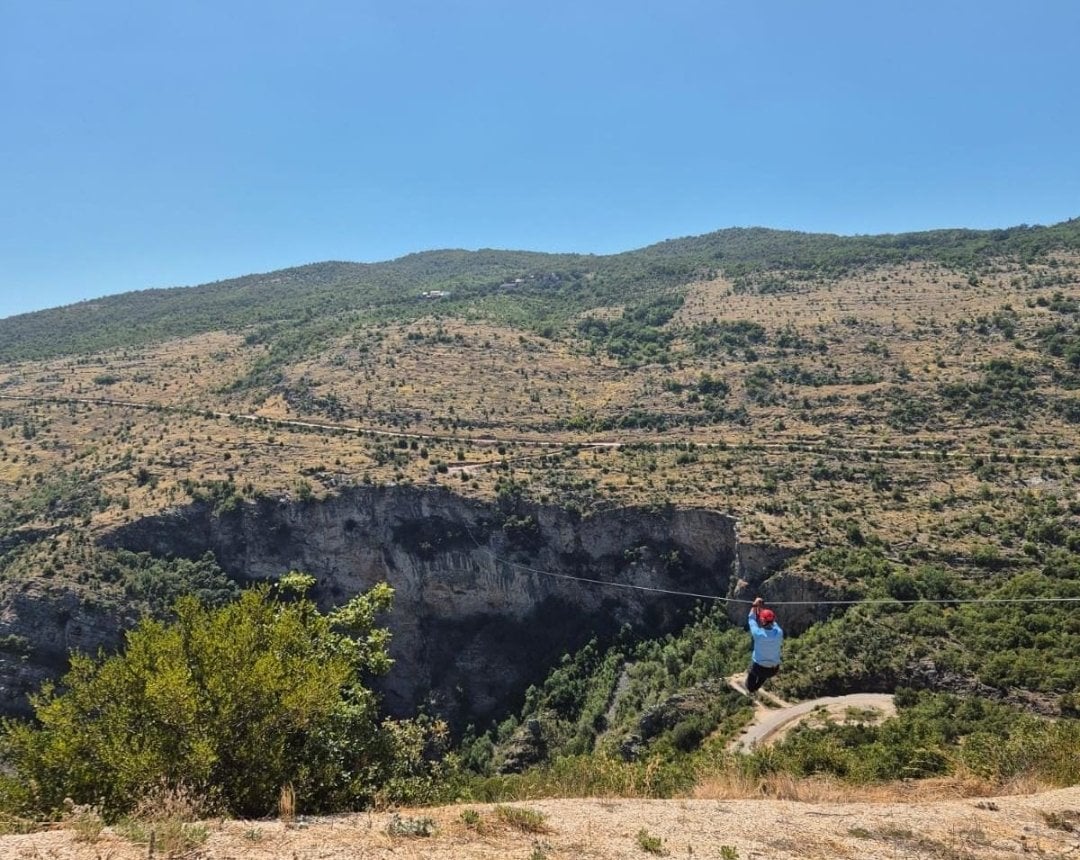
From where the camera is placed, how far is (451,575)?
5950 centimetres

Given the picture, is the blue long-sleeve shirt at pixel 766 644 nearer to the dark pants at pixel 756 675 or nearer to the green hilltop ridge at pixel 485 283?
the dark pants at pixel 756 675

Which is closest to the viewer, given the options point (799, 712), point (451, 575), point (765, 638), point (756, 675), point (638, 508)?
point (765, 638)

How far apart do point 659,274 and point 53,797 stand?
417 feet

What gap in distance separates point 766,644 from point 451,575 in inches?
1844

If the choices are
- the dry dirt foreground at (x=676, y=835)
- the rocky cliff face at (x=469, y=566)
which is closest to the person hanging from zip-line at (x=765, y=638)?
the dry dirt foreground at (x=676, y=835)

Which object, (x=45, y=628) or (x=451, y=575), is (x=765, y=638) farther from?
(x=45, y=628)

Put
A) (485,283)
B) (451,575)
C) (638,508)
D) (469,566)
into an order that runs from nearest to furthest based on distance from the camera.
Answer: (638,508) → (469,566) → (451,575) → (485,283)

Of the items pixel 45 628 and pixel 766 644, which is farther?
pixel 45 628

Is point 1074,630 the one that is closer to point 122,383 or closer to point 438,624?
point 438,624

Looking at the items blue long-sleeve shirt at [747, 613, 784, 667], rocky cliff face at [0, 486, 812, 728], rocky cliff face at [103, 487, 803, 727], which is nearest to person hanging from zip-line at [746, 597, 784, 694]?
blue long-sleeve shirt at [747, 613, 784, 667]

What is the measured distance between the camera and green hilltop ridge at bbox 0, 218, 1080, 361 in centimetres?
11062

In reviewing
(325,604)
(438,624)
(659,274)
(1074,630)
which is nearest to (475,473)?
(438,624)

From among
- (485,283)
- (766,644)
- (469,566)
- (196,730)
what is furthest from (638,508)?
(485,283)

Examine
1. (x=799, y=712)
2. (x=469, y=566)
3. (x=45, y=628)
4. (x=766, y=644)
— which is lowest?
(x=799, y=712)
